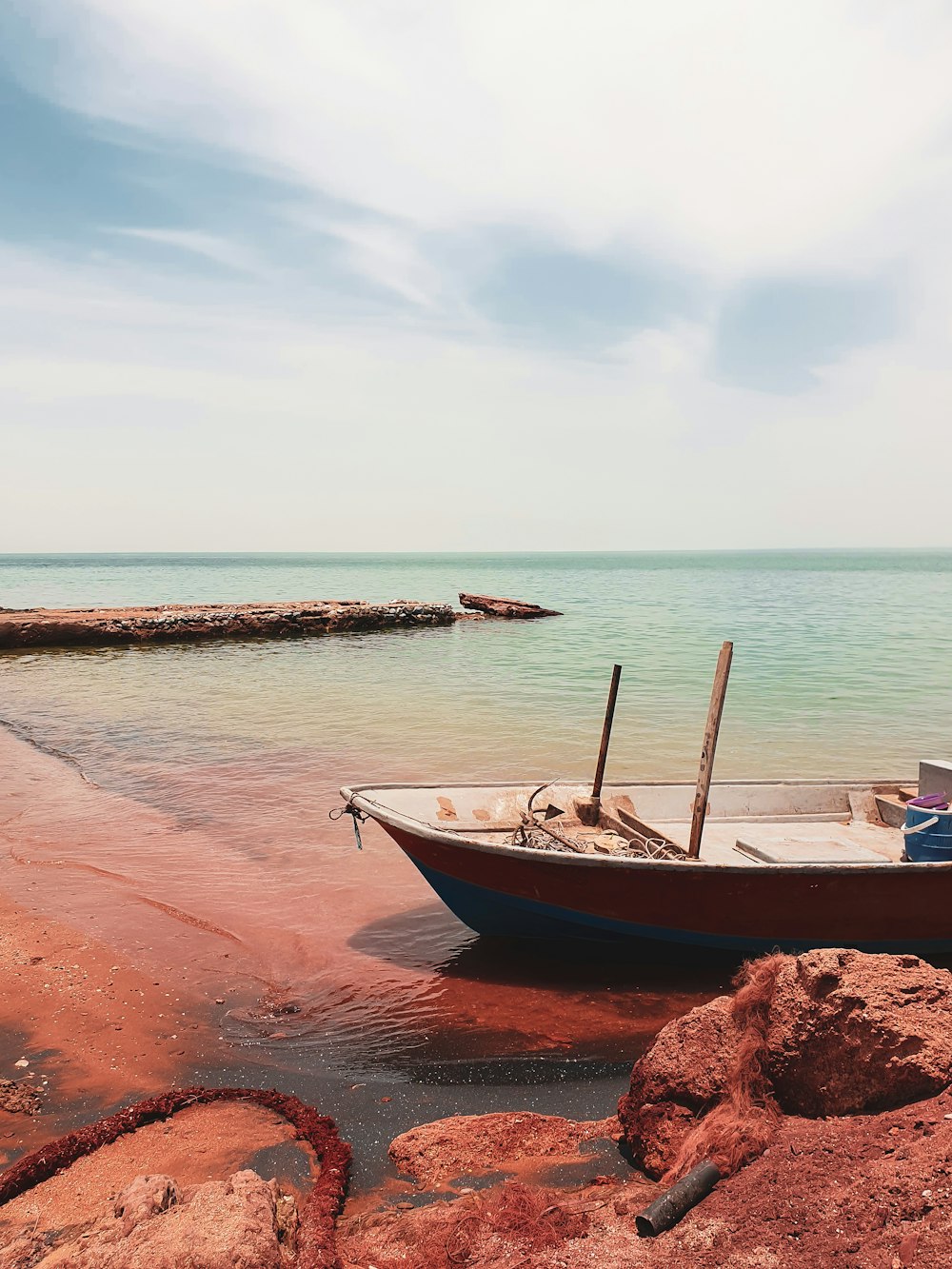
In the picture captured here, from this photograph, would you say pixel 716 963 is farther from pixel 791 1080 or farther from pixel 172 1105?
pixel 172 1105

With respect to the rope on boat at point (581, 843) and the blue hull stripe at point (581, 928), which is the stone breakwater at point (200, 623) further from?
the blue hull stripe at point (581, 928)

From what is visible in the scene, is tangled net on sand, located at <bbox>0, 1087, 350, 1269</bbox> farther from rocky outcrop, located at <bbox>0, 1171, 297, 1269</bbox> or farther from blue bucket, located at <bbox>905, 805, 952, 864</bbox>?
blue bucket, located at <bbox>905, 805, 952, 864</bbox>

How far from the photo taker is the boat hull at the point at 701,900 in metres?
7.05

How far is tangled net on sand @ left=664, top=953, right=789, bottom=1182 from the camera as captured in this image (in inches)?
159

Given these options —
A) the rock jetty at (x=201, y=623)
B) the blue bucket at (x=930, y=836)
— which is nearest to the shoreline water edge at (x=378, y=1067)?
the blue bucket at (x=930, y=836)

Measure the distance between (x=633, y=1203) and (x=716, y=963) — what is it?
3.77 m

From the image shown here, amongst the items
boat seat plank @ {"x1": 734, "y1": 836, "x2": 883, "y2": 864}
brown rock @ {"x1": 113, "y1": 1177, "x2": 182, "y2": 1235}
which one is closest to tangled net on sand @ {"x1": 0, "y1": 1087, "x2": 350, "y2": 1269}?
brown rock @ {"x1": 113, "y1": 1177, "x2": 182, "y2": 1235}

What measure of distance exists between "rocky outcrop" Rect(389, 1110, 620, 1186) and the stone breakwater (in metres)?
31.8

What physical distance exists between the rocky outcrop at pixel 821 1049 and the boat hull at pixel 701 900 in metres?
2.05

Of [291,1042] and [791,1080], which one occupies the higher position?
[791,1080]

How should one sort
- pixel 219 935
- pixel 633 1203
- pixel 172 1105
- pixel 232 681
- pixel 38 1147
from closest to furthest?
pixel 633 1203 → pixel 38 1147 → pixel 172 1105 → pixel 219 935 → pixel 232 681

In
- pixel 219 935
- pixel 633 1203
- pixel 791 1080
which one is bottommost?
pixel 219 935

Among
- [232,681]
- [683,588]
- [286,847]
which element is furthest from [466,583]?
[286,847]

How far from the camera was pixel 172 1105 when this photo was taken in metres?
5.27
